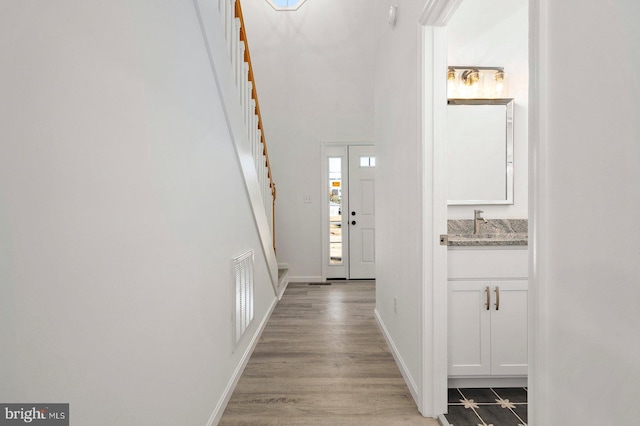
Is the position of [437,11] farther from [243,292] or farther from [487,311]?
[243,292]

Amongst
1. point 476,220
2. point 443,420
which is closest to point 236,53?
point 476,220

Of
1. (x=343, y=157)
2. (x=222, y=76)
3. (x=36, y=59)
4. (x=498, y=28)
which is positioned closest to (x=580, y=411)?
(x=36, y=59)

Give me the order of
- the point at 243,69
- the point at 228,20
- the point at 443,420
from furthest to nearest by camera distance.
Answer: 1. the point at 243,69
2. the point at 228,20
3. the point at 443,420

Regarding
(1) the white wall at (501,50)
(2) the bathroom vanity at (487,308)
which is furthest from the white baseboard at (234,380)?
(1) the white wall at (501,50)

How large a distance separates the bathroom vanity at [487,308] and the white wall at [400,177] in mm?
255

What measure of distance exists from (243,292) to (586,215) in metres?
2.01

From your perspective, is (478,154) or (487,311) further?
(478,154)

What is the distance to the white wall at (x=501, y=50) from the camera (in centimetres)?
264

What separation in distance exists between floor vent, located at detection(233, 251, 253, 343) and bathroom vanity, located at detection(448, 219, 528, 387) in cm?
131

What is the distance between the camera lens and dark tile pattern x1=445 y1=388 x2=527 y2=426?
1790 mm

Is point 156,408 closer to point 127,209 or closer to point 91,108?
point 127,209

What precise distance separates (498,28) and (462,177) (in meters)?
1.19

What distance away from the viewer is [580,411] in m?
0.74

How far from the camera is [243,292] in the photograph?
7.61 ft
